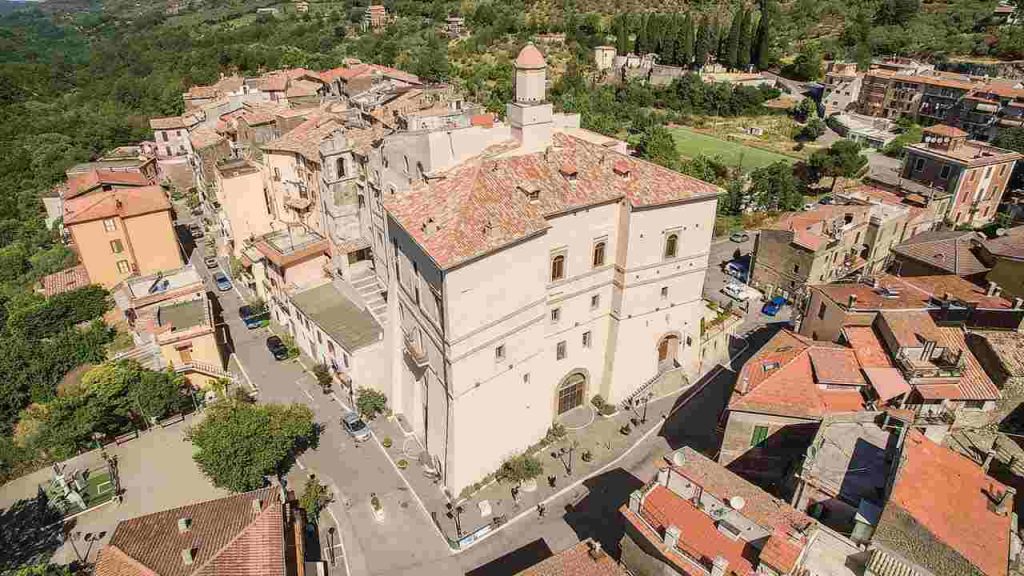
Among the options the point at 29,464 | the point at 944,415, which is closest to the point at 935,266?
the point at 944,415

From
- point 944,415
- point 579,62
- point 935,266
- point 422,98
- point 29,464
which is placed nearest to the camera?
point 944,415

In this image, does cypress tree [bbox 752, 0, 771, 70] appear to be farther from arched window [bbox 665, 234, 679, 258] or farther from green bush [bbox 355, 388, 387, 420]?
green bush [bbox 355, 388, 387, 420]

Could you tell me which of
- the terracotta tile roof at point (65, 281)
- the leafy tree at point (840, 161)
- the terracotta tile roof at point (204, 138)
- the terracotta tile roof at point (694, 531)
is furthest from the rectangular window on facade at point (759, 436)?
the terracotta tile roof at point (204, 138)

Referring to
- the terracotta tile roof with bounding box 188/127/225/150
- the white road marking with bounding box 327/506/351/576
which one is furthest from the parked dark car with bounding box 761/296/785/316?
the terracotta tile roof with bounding box 188/127/225/150

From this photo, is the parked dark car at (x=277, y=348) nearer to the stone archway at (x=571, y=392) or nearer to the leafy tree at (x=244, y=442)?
the leafy tree at (x=244, y=442)

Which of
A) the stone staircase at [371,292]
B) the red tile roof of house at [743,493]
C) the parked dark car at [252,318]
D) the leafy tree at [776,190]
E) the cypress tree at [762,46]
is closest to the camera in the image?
the red tile roof of house at [743,493]

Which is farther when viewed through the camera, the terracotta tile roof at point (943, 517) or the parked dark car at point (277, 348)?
the parked dark car at point (277, 348)

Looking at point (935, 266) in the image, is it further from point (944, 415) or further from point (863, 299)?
point (944, 415)
